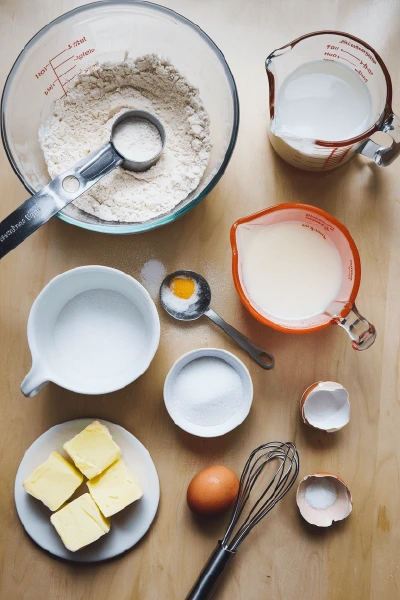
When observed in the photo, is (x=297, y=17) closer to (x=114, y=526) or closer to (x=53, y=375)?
(x=53, y=375)

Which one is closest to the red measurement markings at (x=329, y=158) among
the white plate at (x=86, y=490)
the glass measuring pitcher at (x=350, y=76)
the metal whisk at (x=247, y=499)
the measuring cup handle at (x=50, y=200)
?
the glass measuring pitcher at (x=350, y=76)

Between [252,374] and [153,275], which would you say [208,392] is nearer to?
[252,374]

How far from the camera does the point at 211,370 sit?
1.13 m

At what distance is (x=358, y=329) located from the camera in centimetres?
105

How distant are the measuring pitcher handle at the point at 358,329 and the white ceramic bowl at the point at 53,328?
A: 359 mm

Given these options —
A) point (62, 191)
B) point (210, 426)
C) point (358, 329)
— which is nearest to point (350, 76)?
point (358, 329)

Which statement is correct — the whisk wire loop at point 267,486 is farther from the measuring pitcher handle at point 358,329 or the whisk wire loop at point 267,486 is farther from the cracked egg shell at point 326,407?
the measuring pitcher handle at point 358,329

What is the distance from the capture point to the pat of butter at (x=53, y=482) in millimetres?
1060

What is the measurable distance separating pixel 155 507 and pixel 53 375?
345mm

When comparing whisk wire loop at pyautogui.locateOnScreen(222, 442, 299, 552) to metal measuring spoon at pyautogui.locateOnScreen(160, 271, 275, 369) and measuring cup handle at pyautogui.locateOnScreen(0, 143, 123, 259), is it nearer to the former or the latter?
metal measuring spoon at pyautogui.locateOnScreen(160, 271, 275, 369)

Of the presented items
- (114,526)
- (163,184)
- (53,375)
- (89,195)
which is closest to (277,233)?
(163,184)

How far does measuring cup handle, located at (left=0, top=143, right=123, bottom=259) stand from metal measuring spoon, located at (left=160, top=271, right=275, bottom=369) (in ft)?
0.83

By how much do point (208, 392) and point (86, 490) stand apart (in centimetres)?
31

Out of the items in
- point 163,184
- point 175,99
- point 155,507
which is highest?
point 175,99
